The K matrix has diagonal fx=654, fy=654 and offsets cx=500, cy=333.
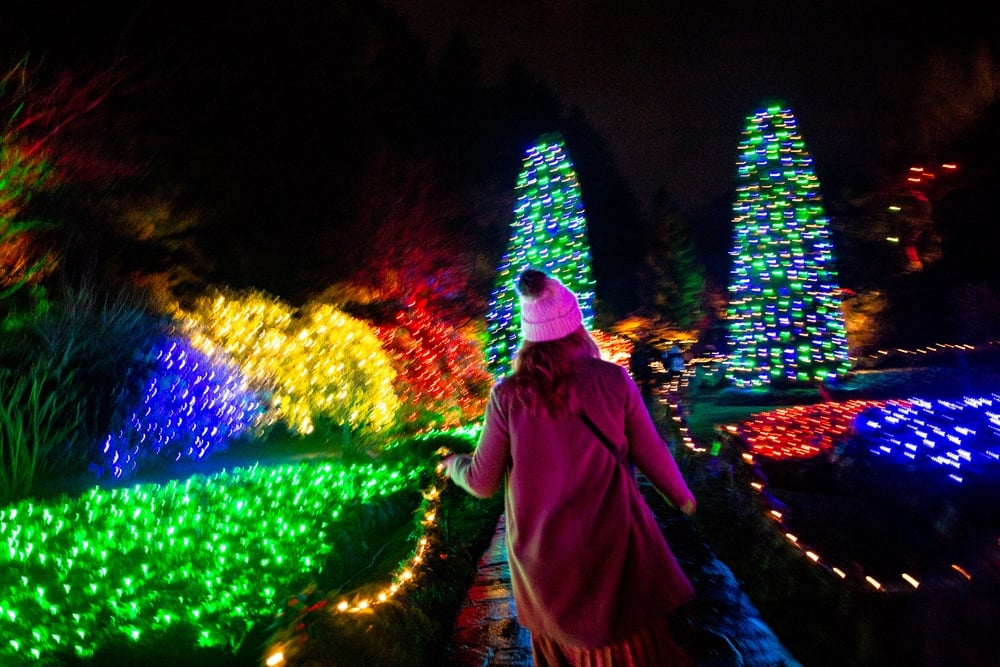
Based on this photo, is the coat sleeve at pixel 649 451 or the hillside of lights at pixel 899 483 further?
the hillside of lights at pixel 899 483

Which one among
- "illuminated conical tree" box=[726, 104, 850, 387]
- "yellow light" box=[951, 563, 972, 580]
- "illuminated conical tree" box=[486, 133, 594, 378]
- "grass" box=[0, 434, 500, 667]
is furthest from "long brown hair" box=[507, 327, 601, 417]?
"illuminated conical tree" box=[726, 104, 850, 387]

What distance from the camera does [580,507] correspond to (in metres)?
1.91

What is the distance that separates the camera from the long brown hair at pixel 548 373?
1.97 meters

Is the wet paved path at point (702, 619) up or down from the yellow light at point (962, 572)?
down

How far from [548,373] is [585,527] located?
46cm

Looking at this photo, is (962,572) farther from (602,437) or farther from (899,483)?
(899,483)

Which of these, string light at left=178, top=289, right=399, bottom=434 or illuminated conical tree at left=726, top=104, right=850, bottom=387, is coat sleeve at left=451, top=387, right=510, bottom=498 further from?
illuminated conical tree at left=726, top=104, right=850, bottom=387

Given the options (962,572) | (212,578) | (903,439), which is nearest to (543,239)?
(903,439)

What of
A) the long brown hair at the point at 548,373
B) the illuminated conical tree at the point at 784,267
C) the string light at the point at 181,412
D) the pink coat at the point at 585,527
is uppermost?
the long brown hair at the point at 548,373

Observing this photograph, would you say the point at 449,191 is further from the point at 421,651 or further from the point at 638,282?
the point at 638,282

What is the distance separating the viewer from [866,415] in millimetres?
6730

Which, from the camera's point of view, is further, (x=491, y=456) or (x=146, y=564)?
(x=146, y=564)

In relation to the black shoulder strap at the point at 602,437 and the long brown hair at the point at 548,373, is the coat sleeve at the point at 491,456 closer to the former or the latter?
the long brown hair at the point at 548,373

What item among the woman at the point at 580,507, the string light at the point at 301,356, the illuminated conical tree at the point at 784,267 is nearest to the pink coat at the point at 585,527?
the woman at the point at 580,507
